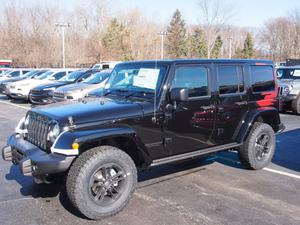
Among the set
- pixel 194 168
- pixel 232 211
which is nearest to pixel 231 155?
pixel 194 168

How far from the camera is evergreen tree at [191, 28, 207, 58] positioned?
6900cm

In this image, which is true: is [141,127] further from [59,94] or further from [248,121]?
[59,94]

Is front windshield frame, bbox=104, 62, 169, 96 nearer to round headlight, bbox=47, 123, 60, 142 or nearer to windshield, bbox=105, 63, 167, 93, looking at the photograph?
windshield, bbox=105, 63, 167, 93

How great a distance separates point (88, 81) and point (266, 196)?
10145 millimetres

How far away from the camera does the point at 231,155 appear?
715 cm

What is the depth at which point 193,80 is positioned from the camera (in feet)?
16.9

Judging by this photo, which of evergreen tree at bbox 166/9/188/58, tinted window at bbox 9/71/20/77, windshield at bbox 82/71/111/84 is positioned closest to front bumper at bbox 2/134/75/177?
windshield at bbox 82/71/111/84

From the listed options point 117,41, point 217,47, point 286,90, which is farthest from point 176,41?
point 286,90

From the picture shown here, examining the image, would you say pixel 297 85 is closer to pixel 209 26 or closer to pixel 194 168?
pixel 194 168

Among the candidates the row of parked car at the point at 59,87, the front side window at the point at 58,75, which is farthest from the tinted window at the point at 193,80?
the front side window at the point at 58,75

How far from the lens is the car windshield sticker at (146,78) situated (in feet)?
16.1

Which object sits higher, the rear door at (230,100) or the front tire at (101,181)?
the rear door at (230,100)

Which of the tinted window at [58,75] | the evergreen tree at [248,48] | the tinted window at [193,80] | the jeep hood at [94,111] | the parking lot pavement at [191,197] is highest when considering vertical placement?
the evergreen tree at [248,48]

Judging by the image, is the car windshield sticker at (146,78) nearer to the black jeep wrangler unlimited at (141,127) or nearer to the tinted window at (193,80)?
the black jeep wrangler unlimited at (141,127)
